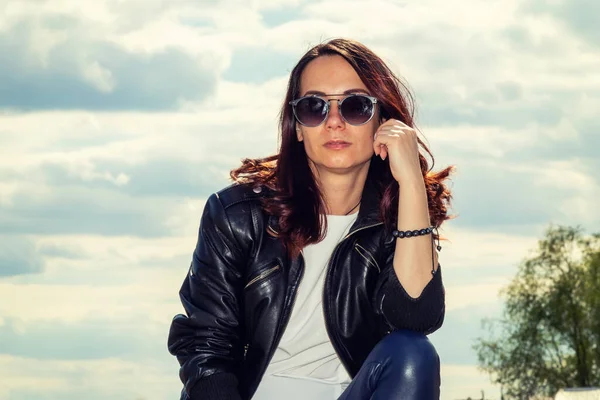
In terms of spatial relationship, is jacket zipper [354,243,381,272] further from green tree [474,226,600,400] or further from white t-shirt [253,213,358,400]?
green tree [474,226,600,400]

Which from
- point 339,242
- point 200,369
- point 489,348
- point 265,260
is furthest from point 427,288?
point 489,348

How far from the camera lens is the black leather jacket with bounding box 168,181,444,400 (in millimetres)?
4887

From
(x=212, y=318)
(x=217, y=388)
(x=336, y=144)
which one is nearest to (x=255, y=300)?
(x=212, y=318)

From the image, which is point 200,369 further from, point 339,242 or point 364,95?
point 364,95

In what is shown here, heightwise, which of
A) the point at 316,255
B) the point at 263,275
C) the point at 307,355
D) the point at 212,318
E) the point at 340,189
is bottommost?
the point at 307,355

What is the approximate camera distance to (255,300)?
496 cm

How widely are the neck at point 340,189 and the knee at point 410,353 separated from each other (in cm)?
92

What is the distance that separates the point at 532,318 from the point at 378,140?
24357 millimetres

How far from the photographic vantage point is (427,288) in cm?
500

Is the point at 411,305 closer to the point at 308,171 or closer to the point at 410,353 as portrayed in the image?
the point at 410,353

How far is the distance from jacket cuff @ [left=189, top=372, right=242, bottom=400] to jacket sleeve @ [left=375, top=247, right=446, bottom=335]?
81cm

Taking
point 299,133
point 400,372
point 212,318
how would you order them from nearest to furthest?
point 400,372, point 212,318, point 299,133

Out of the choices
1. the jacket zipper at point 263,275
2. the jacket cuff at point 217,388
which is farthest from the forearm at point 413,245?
the jacket cuff at point 217,388

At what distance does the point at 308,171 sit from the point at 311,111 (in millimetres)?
334
